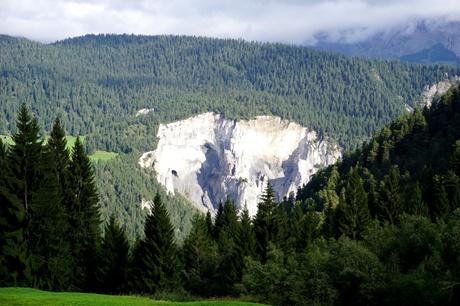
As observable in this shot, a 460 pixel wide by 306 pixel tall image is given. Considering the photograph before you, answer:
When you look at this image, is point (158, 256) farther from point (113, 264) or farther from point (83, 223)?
point (83, 223)

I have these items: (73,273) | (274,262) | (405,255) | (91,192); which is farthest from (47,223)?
(405,255)

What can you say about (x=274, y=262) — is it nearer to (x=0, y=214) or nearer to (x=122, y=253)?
(x=122, y=253)

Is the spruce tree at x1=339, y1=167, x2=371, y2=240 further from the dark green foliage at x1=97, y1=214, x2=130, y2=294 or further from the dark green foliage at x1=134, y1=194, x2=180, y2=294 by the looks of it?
the dark green foliage at x1=97, y1=214, x2=130, y2=294

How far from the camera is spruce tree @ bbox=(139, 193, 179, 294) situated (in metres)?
52.3

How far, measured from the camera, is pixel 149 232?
53875 millimetres

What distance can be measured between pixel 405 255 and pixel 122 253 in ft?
93.2

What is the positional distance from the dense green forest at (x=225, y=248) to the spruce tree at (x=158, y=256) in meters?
0.10

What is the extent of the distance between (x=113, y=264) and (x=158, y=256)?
621 cm

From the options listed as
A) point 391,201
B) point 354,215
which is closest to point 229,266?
point 354,215

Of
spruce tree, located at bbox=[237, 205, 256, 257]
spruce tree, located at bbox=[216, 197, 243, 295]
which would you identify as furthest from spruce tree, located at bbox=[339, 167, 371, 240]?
spruce tree, located at bbox=[237, 205, 256, 257]

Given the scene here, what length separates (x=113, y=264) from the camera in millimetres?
56312

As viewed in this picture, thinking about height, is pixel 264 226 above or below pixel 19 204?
above

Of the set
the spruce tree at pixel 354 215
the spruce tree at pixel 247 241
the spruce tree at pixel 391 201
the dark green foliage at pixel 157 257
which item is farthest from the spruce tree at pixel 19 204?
the spruce tree at pixel 391 201

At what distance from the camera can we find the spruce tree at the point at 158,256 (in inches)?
2061
